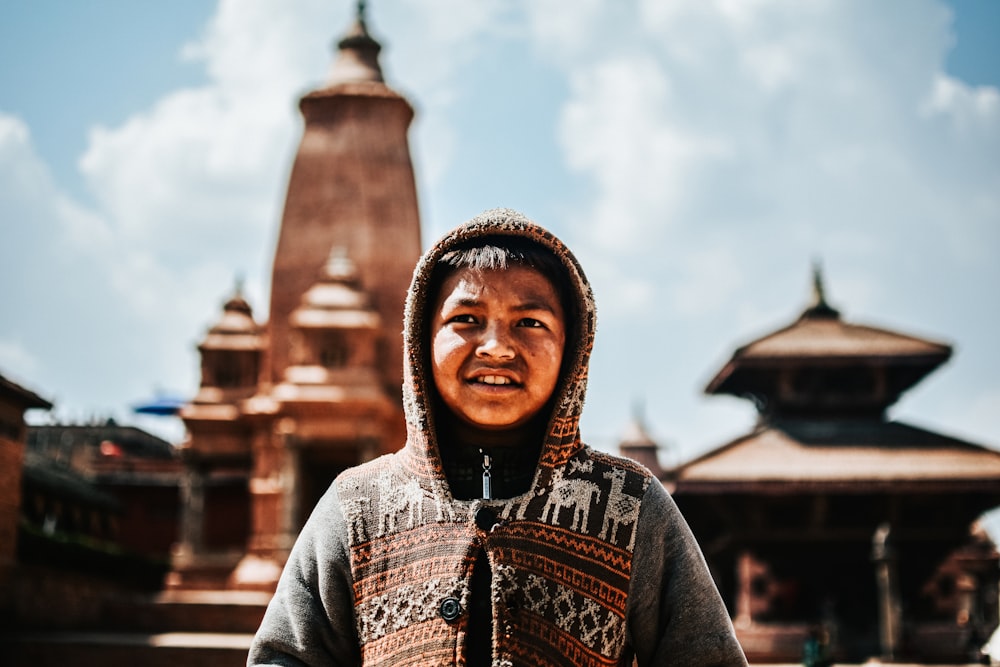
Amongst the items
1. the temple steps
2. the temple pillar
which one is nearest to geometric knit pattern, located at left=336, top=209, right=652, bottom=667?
the temple steps

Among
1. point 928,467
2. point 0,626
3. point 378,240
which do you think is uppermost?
point 378,240

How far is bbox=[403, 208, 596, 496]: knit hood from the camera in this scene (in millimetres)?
2348

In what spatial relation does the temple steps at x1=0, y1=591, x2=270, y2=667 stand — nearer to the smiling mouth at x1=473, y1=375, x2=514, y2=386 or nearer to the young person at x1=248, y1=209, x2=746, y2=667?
the young person at x1=248, y1=209, x2=746, y2=667

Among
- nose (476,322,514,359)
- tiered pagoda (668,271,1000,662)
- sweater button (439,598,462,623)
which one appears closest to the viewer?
sweater button (439,598,462,623)

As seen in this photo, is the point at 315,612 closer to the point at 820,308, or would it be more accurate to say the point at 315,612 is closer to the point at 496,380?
the point at 496,380

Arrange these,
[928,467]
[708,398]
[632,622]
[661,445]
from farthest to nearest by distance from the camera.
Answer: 1. [661,445]
2. [708,398]
3. [928,467]
4. [632,622]

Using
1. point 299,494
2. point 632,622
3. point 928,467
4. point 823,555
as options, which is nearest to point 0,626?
point 299,494

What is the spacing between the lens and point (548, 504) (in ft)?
7.52

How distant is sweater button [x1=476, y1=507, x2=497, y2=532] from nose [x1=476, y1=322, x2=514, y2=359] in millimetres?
331

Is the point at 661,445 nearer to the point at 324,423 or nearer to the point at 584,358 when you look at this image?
the point at 324,423

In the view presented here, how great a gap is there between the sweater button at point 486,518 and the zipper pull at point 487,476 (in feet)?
0.14

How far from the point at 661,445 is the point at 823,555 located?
33.0ft

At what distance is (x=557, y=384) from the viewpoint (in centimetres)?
243

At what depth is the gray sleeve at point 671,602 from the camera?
222cm
